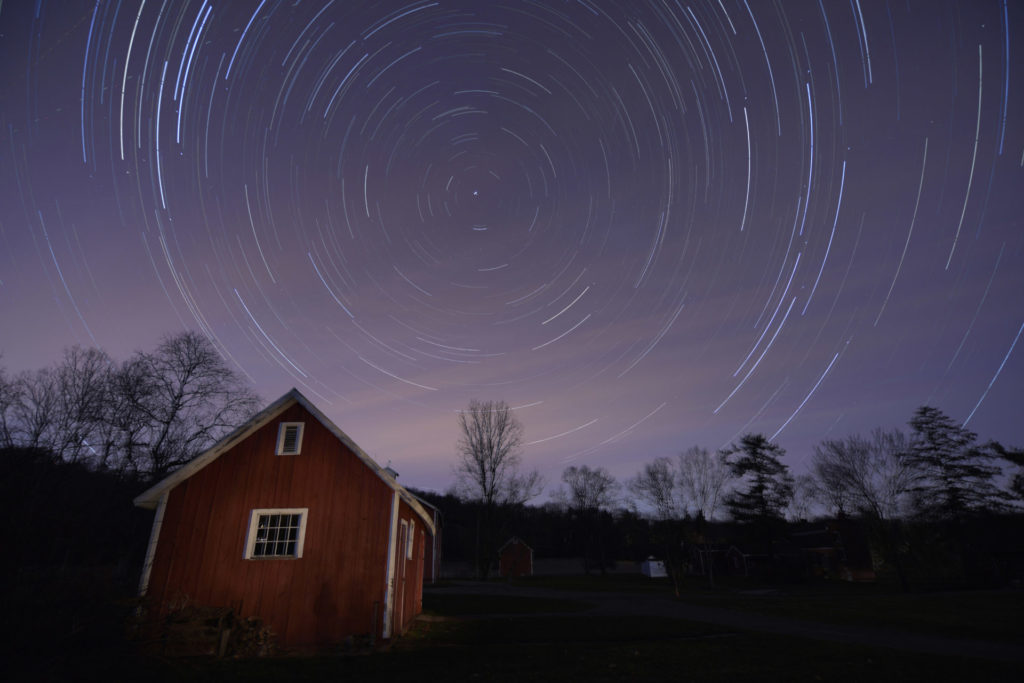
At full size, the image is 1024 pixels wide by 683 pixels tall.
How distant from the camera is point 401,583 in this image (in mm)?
16906

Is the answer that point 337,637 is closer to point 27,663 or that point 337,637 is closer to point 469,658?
point 469,658

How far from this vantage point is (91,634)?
5.32 metres

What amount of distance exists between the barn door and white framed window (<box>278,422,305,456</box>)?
4.53m

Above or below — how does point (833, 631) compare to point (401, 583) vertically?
below

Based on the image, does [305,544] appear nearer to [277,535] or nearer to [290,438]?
[277,535]

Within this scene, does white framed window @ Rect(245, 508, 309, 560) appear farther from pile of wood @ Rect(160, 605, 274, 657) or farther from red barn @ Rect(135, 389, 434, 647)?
pile of wood @ Rect(160, 605, 274, 657)

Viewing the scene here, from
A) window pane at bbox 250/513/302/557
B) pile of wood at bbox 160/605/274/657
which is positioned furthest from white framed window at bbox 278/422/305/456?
pile of wood at bbox 160/605/274/657

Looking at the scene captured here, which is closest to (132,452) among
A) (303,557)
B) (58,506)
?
(303,557)

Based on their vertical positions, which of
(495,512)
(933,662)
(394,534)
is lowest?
(933,662)

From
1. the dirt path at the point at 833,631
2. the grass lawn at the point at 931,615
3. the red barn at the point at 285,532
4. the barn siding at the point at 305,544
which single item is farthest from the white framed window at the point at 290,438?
the grass lawn at the point at 931,615

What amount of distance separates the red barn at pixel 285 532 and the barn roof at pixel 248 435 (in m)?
0.04

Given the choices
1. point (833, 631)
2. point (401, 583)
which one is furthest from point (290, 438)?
point (833, 631)

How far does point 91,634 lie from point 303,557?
996cm

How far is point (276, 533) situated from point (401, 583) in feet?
15.3
